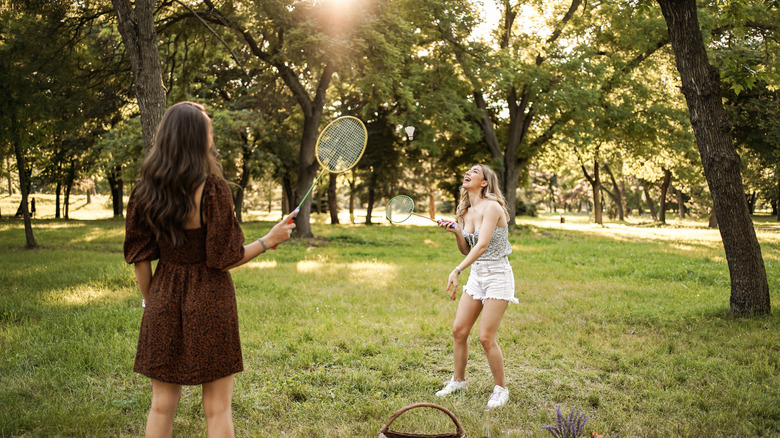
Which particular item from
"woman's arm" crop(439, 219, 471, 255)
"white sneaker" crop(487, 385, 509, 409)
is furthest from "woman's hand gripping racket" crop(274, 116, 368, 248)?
"white sneaker" crop(487, 385, 509, 409)

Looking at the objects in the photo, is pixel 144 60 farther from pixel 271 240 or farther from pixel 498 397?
pixel 498 397

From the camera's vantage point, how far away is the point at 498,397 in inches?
198

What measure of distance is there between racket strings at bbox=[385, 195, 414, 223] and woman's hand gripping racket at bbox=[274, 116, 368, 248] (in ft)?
7.56

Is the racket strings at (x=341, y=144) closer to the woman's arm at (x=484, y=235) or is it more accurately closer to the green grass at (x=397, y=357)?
the woman's arm at (x=484, y=235)

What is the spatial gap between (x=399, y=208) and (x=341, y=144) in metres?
2.49

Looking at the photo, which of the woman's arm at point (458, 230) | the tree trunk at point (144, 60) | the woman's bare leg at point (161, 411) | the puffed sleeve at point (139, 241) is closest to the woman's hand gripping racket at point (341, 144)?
the woman's arm at point (458, 230)

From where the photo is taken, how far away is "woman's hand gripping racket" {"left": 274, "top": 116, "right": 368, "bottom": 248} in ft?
16.1

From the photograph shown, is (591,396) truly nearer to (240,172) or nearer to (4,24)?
(4,24)

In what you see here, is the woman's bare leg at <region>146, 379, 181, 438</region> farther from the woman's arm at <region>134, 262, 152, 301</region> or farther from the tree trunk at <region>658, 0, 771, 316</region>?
the tree trunk at <region>658, 0, 771, 316</region>

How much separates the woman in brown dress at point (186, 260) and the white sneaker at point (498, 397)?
2751 millimetres

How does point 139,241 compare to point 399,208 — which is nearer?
point 139,241

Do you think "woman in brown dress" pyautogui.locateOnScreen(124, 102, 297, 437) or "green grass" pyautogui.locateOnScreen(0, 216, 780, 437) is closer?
"woman in brown dress" pyautogui.locateOnScreen(124, 102, 297, 437)

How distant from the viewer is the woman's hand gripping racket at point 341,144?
4.91 metres

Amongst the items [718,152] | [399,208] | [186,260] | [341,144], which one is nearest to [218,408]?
[186,260]
